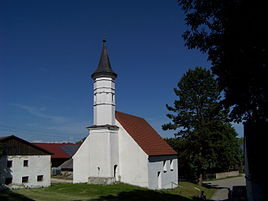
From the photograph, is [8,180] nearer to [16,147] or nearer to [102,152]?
[16,147]

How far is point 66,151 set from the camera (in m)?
57.3

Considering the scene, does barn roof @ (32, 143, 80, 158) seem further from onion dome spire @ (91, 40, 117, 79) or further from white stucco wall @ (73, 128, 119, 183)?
onion dome spire @ (91, 40, 117, 79)

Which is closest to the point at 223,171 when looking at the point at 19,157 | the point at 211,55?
the point at 19,157

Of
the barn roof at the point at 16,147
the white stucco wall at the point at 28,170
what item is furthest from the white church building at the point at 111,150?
the barn roof at the point at 16,147

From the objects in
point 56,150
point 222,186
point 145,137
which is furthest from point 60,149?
point 222,186

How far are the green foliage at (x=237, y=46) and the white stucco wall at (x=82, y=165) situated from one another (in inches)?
858

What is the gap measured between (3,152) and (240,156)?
48397mm

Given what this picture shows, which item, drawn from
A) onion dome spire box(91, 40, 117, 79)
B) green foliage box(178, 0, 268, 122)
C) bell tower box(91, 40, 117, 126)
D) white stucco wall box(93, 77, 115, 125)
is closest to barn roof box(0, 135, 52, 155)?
bell tower box(91, 40, 117, 126)

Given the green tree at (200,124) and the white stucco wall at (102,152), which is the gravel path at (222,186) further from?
the white stucco wall at (102,152)

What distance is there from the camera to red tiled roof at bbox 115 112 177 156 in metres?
28.3

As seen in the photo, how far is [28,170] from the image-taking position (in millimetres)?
30453

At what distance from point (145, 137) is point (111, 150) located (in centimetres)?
561

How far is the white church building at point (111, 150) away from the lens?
87.9ft

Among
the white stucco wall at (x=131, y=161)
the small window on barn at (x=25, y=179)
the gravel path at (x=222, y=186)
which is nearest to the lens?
the white stucco wall at (x=131, y=161)
